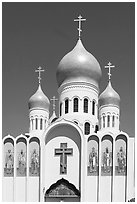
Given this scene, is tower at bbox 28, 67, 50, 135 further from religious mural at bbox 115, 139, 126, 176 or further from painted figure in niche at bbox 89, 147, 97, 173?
religious mural at bbox 115, 139, 126, 176

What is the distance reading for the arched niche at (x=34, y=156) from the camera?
17719 mm

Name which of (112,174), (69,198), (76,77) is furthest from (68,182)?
(76,77)

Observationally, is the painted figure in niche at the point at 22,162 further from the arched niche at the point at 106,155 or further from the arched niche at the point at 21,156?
the arched niche at the point at 106,155

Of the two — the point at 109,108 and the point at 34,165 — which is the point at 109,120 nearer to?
the point at 109,108

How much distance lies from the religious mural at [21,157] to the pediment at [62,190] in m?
1.49

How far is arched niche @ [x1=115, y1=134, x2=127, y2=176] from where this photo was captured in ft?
55.6

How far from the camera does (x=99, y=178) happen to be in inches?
671

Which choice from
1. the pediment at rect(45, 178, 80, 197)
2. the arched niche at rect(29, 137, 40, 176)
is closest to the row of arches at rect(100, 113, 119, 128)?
the arched niche at rect(29, 137, 40, 176)

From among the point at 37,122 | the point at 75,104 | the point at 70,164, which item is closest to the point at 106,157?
the point at 70,164

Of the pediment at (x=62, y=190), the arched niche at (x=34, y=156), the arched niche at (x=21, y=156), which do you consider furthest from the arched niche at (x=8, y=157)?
the pediment at (x=62, y=190)

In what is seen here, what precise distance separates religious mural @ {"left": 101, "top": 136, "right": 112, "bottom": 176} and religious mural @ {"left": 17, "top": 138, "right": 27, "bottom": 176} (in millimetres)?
3520

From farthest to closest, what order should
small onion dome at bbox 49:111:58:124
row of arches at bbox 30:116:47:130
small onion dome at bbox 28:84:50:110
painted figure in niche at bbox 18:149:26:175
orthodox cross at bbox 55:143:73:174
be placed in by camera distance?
1. row of arches at bbox 30:116:47:130
2. small onion dome at bbox 28:84:50:110
3. small onion dome at bbox 49:111:58:124
4. painted figure in niche at bbox 18:149:26:175
5. orthodox cross at bbox 55:143:73:174

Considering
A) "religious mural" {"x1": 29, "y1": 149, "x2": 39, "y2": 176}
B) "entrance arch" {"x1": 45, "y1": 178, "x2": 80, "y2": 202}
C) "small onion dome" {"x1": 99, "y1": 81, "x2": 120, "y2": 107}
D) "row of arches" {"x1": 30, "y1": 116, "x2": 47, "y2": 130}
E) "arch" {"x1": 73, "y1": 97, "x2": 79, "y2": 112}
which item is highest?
"small onion dome" {"x1": 99, "y1": 81, "x2": 120, "y2": 107}

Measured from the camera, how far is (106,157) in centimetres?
1723
